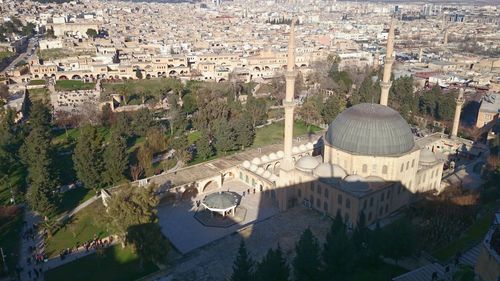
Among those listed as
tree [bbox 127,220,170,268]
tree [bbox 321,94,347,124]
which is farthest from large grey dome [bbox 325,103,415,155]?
tree [bbox 321,94,347,124]

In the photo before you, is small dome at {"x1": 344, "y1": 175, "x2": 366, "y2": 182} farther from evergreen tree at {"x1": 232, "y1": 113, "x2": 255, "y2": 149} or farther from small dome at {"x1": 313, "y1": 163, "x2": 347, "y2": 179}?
evergreen tree at {"x1": 232, "y1": 113, "x2": 255, "y2": 149}

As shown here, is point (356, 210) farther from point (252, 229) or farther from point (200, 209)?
point (200, 209)

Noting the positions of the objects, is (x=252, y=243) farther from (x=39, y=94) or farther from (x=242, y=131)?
(x=39, y=94)

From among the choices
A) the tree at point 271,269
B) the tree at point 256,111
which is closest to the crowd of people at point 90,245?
the tree at point 271,269

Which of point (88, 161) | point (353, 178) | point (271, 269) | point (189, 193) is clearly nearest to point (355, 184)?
point (353, 178)

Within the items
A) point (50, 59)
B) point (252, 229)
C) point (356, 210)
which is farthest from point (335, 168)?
point (50, 59)

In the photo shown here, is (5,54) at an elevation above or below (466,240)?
above

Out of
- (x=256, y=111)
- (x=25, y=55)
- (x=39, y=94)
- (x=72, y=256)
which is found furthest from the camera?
(x=25, y=55)
